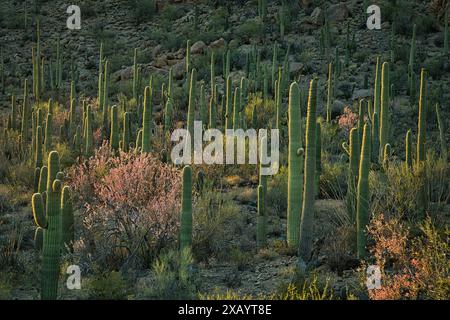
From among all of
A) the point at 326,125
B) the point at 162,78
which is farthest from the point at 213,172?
the point at 162,78

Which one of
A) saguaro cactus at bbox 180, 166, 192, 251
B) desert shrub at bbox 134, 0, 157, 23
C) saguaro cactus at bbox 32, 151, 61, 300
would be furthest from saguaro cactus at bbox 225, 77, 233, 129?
desert shrub at bbox 134, 0, 157, 23

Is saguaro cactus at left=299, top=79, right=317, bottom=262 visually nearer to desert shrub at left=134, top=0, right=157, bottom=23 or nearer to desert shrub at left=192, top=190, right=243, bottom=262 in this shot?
desert shrub at left=192, top=190, right=243, bottom=262

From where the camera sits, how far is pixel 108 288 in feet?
24.5

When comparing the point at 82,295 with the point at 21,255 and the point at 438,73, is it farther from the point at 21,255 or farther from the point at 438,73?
the point at 438,73

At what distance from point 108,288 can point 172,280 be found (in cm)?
71

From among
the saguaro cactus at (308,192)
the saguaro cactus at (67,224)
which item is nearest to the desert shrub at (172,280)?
the saguaro cactus at (67,224)

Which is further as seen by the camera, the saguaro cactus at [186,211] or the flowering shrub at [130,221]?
the flowering shrub at [130,221]

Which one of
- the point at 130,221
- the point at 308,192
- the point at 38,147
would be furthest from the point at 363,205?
the point at 38,147

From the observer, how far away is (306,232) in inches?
348

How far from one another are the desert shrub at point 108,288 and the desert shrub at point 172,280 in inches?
11.3

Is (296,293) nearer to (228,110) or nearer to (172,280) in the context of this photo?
(172,280)

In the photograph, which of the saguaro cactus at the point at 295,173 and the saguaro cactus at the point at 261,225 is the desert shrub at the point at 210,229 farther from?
the saguaro cactus at the point at 295,173

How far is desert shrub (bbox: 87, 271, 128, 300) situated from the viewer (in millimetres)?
7434

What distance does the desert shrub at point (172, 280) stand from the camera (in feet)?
24.6
